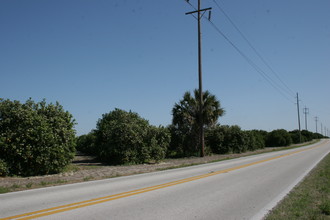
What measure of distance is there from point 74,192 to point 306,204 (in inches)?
244

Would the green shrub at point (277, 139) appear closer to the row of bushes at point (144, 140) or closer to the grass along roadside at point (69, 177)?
the row of bushes at point (144, 140)

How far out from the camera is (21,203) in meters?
6.54

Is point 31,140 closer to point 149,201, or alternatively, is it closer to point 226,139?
point 149,201

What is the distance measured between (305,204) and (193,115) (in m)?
21.0

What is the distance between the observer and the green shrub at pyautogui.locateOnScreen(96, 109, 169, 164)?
1855 centimetres

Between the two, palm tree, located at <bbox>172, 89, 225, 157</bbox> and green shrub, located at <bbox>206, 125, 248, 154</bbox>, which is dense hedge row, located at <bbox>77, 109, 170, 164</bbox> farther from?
green shrub, located at <bbox>206, 125, 248, 154</bbox>

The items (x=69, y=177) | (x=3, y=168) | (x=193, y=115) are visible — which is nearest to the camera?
(x=3, y=168)

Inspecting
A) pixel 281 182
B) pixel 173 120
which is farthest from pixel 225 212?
pixel 173 120

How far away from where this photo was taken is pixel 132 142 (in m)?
18.6

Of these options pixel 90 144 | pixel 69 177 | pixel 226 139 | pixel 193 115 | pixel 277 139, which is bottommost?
pixel 69 177

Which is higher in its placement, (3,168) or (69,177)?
(3,168)

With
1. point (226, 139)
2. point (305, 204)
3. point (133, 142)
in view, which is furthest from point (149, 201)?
point (226, 139)

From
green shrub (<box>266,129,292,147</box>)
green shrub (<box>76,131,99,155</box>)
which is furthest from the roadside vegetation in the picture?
green shrub (<box>266,129,292,147</box>)

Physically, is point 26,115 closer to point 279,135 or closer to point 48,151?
point 48,151
